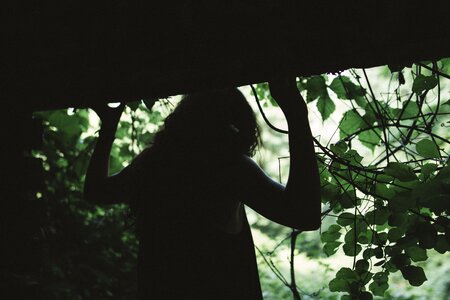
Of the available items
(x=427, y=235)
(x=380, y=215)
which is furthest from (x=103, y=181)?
(x=427, y=235)

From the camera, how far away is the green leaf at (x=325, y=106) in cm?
133

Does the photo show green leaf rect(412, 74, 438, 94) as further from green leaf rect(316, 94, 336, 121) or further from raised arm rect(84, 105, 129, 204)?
raised arm rect(84, 105, 129, 204)

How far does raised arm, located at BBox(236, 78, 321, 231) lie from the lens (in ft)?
2.59

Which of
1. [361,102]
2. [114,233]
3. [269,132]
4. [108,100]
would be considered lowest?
[108,100]

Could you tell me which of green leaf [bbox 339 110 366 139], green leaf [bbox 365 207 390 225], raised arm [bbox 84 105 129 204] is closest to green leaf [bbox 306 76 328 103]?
green leaf [bbox 339 110 366 139]

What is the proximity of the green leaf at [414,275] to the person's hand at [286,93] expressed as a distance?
0.52 m

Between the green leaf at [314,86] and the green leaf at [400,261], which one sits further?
the green leaf at [314,86]

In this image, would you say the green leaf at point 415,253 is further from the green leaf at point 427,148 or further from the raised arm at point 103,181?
the raised arm at point 103,181

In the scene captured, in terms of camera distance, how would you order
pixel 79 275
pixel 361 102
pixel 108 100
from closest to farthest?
pixel 108 100
pixel 361 102
pixel 79 275

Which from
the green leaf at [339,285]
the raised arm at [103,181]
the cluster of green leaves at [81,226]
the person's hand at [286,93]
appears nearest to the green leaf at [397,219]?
the green leaf at [339,285]

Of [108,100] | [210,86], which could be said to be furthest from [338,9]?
[108,100]

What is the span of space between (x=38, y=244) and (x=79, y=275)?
1.75 m

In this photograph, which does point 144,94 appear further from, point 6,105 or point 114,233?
point 114,233

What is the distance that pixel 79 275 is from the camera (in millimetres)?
2650
